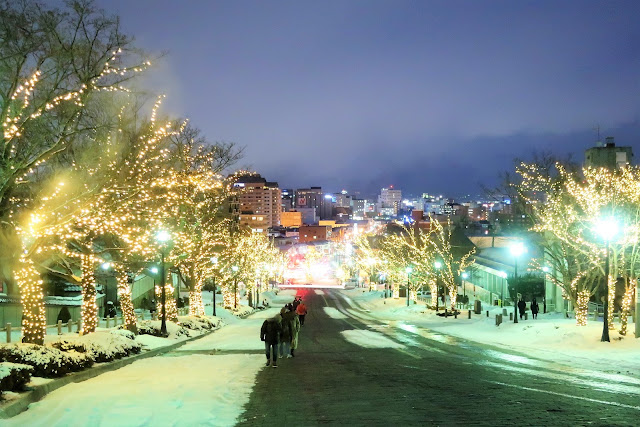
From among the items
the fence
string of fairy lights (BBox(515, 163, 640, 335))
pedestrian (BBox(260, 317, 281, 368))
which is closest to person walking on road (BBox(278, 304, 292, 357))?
pedestrian (BBox(260, 317, 281, 368))

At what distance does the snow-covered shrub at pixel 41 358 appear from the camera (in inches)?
560

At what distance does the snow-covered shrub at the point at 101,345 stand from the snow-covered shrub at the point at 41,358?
4.85 ft

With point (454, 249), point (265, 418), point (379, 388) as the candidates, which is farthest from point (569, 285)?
point (454, 249)

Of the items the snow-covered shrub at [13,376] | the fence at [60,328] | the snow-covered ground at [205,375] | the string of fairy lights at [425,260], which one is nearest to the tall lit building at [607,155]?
the string of fairy lights at [425,260]

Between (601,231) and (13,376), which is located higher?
(601,231)

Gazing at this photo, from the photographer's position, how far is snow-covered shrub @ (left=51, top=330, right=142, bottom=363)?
17.5m

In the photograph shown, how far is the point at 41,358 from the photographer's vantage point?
14.6m

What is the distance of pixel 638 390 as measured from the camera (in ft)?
46.9

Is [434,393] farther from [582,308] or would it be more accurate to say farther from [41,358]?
[582,308]

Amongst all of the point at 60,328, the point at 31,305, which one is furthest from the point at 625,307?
the point at 60,328

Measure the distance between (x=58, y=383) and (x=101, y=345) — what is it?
4751mm

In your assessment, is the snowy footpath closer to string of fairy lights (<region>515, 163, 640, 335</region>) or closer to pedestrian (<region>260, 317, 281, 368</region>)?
pedestrian (<region>260, 317, 281, 368</region>)

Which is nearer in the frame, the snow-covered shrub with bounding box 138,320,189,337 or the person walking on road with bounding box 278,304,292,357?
the person walking on road with bounding box 278,304,292,357

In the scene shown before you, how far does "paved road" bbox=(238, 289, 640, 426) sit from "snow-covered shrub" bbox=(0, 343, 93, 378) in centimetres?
478
